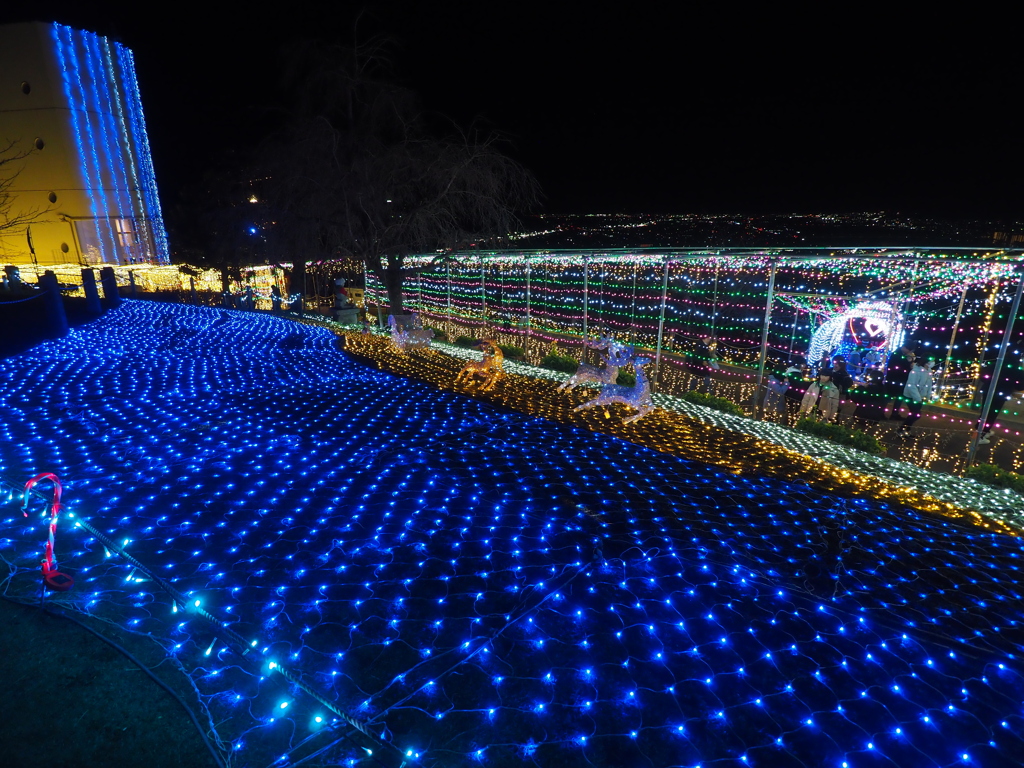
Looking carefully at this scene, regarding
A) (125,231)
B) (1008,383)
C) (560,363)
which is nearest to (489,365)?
(560,363)

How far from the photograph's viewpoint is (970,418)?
7473mm

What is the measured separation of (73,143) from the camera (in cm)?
2452

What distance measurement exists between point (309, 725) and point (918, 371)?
8.17 meters

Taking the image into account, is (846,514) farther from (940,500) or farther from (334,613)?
(334,613)

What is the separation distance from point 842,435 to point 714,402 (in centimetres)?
177

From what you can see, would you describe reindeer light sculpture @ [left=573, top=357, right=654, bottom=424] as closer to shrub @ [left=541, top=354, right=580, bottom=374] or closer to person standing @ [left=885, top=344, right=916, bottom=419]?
shrub @ [left=541, top=354, right=580, bottom=374]

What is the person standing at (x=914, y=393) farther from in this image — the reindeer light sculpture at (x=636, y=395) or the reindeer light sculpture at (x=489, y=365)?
the reindeer light sculpture at (x=489, y=365)

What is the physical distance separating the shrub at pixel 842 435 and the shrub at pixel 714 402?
925 mm

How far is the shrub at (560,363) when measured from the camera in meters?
9.81

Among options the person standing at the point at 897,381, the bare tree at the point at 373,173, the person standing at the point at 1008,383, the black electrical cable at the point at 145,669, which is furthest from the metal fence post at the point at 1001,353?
the bare tree at the point at 373,173

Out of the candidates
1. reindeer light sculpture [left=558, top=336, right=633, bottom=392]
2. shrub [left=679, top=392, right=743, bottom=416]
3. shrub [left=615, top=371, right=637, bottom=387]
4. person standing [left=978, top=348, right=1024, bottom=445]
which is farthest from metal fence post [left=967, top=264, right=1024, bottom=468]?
shrub [left=615, top=371, right=637, bottom=387]

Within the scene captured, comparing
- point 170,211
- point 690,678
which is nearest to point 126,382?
point 690,678

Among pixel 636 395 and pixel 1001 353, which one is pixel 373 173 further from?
pixel 1001 353

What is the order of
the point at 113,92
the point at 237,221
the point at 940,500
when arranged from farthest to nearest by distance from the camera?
1. the point at 113,92
2. the point at 237,221
3. the point at 940,500
